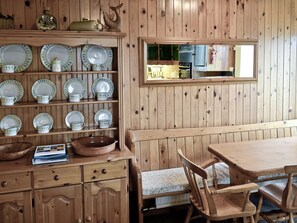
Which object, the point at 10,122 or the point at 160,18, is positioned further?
the point at 160,18

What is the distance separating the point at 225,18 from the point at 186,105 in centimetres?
108

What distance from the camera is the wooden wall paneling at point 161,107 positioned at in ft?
10.7

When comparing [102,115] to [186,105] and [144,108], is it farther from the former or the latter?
[186,105]

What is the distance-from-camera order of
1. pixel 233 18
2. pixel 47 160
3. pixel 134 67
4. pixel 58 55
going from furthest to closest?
pixel 233 18, pixel 134 67, pixel 58 55, pixel 47 160

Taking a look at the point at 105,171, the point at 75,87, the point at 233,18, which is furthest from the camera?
the point at 233,18

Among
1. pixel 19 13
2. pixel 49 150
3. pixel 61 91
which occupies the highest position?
pixel 19 13

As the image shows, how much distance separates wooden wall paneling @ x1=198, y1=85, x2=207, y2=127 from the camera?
11.3 ft

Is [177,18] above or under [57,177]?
above

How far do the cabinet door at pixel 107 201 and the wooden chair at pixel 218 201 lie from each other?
60 centimetres

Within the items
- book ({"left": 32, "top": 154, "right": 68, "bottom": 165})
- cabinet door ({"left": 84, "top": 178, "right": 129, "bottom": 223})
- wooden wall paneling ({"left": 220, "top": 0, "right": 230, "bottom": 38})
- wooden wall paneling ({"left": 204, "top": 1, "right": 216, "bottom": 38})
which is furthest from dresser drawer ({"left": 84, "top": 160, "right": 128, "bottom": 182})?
wooden wall paneling ({"left": 220, "top": 0, "right": 230, "bottom": 38})

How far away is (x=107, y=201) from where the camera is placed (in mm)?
2623

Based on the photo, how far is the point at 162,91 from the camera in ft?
10.8

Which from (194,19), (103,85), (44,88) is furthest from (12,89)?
(194,19)

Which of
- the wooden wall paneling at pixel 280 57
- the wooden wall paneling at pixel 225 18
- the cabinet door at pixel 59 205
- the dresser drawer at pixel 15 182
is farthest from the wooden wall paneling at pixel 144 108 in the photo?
the wooden wall paneling at pixel 280 57
